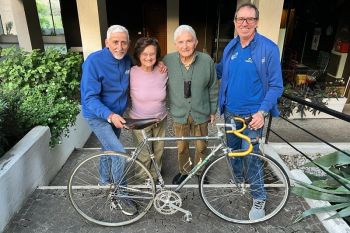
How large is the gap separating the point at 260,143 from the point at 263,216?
0.71 metres

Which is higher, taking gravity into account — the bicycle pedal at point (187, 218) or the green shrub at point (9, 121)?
the green shrub at point (9, 121)

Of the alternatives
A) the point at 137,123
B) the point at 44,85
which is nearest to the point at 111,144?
the point at 137,123

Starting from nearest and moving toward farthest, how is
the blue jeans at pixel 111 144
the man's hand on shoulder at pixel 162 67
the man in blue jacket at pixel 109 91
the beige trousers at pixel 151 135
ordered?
the man in blue jacket at pixel 109 91
the blue jeans at pixel 111 144
the man's hand on shoulder at pixel 162 67
the beige trousers at pixel 151 135

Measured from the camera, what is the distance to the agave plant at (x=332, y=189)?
2.50m

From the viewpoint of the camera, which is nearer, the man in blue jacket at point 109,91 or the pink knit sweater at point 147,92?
the man in blue jacket at point 109,91

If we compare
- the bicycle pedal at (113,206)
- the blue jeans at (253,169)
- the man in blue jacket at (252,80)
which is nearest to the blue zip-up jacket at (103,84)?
Answer: the bicycle pedal at (113,206)

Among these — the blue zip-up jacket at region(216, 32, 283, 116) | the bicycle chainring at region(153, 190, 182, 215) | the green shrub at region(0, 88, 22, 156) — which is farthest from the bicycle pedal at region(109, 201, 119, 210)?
the blue zip-up jacket at region(216, 32, 283, 116)

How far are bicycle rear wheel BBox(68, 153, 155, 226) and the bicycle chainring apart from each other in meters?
0.08

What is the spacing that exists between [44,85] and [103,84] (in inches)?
98.0

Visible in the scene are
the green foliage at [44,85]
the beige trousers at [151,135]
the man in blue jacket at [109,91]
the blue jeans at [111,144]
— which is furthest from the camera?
the green foliage at [44,85]

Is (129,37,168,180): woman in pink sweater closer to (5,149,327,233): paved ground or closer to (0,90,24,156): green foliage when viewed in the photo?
(5,149,327,233): paved ground

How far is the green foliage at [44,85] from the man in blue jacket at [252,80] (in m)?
2.36

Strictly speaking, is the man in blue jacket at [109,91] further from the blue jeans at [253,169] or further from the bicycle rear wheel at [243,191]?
the blue jeans at [253,169]

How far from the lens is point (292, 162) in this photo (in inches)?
189
